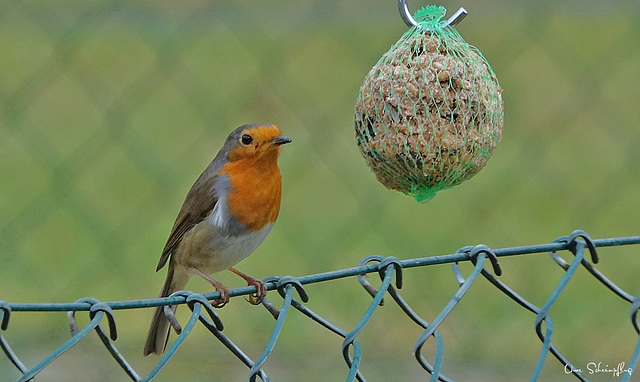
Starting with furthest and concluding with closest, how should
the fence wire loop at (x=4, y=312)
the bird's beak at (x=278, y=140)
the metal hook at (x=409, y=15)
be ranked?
the bird's beak at (x=278, y=140) → the metal hook at (x=409, y=15) → the fence wire loop at (x=4, y=312)

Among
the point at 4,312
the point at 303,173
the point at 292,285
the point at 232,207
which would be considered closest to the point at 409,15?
the point at 292,285

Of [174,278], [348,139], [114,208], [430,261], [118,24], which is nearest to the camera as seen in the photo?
[430,261]

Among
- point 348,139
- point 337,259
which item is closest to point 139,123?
point 348,139

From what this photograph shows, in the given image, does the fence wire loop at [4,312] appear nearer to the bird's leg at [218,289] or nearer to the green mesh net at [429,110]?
the bird's leg at [218,289]

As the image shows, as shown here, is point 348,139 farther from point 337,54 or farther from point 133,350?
point 133,350

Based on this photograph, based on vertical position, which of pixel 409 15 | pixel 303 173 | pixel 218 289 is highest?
pixel 409 15

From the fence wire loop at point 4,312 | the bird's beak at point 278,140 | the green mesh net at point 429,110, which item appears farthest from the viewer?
the bird's beak at point 278,140

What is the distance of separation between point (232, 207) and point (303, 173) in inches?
98.9

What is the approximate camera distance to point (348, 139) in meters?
6.20

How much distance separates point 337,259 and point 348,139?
1095 millimetres

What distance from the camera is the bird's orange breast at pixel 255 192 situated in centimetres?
331

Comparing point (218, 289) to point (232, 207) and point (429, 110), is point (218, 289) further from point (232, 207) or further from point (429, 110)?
point (429, 110)

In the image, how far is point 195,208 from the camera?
11.5ft

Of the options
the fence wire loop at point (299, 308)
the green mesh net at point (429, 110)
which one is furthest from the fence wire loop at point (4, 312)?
the green mesh net at point (429, 110)
